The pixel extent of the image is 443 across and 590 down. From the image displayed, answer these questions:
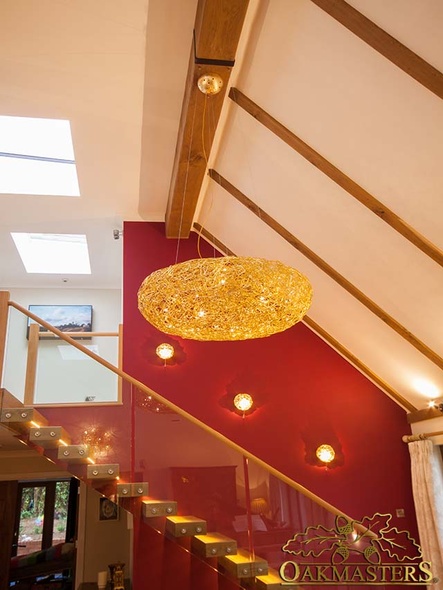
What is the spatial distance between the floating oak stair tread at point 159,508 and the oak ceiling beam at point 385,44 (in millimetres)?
4170

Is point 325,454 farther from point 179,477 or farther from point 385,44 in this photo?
point 385,44

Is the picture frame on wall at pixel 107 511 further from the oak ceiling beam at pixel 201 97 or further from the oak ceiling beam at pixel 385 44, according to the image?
the oak ceiling beam at pixel 385 44

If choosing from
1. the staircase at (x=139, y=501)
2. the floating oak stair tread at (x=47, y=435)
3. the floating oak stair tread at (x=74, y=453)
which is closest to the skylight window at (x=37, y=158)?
the staircase at (x=139, y=501)

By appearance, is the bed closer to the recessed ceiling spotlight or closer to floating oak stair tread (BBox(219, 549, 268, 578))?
floating oak stair tread (BBox(219, 549, 268, 578))

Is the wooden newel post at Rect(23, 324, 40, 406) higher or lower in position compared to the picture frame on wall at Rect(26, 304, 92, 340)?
lower

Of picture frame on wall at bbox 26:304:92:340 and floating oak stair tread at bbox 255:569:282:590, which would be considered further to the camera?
picture frame on wall at bbox 26:304:92:340

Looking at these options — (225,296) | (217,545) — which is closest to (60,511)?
(217,545)

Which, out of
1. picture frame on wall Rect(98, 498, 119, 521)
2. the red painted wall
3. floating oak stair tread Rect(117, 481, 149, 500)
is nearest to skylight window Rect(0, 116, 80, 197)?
the red painted wall

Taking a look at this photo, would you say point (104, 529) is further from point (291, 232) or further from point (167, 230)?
point (291, 232)

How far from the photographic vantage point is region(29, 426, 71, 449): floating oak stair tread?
4820 mm

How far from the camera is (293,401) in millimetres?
6656

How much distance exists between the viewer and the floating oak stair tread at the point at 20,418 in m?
4.81

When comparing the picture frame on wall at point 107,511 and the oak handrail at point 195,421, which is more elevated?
the oak handrail at point 195,421

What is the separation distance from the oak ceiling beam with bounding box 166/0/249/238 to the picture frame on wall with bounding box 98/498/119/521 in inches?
218
